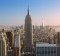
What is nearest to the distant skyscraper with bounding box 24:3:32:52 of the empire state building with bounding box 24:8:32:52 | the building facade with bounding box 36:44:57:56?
the empire state building with bounding box 24:8:32:52

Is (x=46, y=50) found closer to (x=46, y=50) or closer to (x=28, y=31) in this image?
(x=46, y=50)

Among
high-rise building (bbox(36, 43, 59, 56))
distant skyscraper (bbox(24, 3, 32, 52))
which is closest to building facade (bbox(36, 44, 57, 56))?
high-rise building (bbox(36, 43, 59, 56))

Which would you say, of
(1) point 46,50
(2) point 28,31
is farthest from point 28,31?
(1) point 46,50

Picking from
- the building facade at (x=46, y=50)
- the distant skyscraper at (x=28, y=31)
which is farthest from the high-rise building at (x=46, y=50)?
the distant skyscraper at (x=28, y=31)

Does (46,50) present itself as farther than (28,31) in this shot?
No

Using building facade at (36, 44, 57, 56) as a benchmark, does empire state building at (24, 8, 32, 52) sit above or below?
above

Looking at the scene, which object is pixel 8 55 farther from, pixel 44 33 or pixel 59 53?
pixel 44 33

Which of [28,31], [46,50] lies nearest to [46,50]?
[46,50]

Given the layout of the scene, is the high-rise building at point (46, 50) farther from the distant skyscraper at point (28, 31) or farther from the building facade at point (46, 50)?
the distant skyscraper at point (28, 31)

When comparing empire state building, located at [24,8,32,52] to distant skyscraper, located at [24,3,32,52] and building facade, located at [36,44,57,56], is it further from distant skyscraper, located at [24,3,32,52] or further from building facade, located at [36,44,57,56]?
building facade, located at [36,44,57,56]

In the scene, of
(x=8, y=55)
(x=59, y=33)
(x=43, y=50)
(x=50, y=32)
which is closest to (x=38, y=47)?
(x=43, y=50)

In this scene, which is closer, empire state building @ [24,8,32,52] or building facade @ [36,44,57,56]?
building facade @ [36,44,57,56]

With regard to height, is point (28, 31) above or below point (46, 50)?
above
